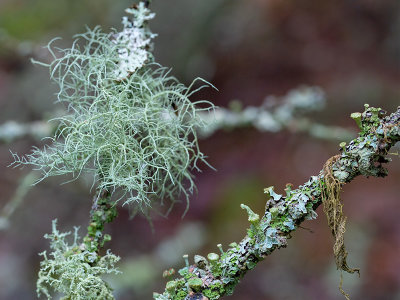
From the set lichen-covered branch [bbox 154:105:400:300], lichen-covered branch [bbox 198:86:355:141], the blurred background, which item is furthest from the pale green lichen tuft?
the blurred background

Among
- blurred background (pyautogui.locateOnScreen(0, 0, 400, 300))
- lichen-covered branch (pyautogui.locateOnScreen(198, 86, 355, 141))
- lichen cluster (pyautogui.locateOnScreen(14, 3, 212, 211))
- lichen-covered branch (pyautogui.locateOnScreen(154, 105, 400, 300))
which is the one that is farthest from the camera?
blurred background (pyautogui.locateOnScreen(0, 0, 400, 300))

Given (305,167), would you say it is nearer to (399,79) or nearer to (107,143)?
(399,79)

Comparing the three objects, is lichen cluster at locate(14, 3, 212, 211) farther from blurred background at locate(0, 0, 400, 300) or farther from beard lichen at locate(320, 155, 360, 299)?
blurred background at locate(0, 0, 400, 300)

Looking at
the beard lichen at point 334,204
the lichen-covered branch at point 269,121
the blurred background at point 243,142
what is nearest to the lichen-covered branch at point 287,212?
the beard lichen at point 334,204

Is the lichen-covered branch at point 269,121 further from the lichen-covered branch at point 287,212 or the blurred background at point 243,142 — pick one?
the blurred background at point 243,142

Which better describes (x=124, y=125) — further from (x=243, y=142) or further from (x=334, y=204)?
(x=243, y=142)
